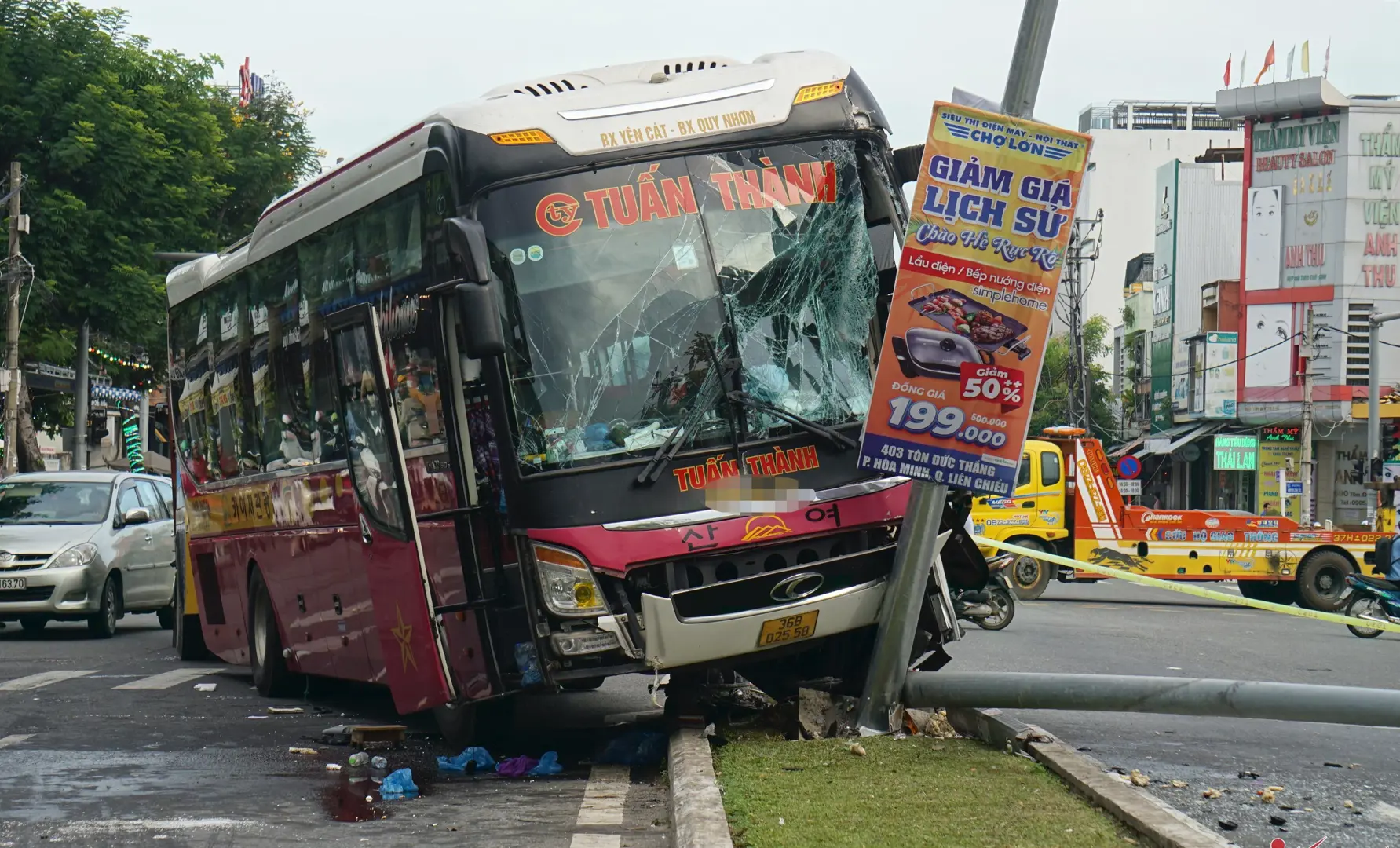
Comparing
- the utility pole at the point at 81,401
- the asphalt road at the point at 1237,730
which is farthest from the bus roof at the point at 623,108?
the utility pole at the point at 81,401

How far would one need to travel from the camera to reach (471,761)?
8898 millimetres

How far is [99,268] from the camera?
33000 mm

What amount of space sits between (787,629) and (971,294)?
1826mm

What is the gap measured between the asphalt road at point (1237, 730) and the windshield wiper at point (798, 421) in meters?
2.13

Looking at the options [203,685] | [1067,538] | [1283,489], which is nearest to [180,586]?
[203,685]

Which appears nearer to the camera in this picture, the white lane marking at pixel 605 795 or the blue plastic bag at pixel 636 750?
the white lane marking at pixel 605 795

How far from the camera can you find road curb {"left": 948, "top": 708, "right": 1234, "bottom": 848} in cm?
591

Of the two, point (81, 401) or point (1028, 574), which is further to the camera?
point (81, 401)

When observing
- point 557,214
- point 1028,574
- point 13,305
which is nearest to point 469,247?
point 557,214

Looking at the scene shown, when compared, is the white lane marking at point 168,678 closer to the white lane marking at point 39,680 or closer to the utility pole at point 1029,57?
the white lane marking at point 39,680

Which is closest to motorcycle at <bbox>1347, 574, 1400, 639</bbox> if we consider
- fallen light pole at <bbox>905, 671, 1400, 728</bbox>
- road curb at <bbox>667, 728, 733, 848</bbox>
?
fallen light pole at <bbox>905, 671, 1400, 728</bbox>

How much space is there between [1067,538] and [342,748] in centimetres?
1703

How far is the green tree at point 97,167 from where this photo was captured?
31.7 meters

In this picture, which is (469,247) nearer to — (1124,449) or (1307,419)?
(1307,419)
